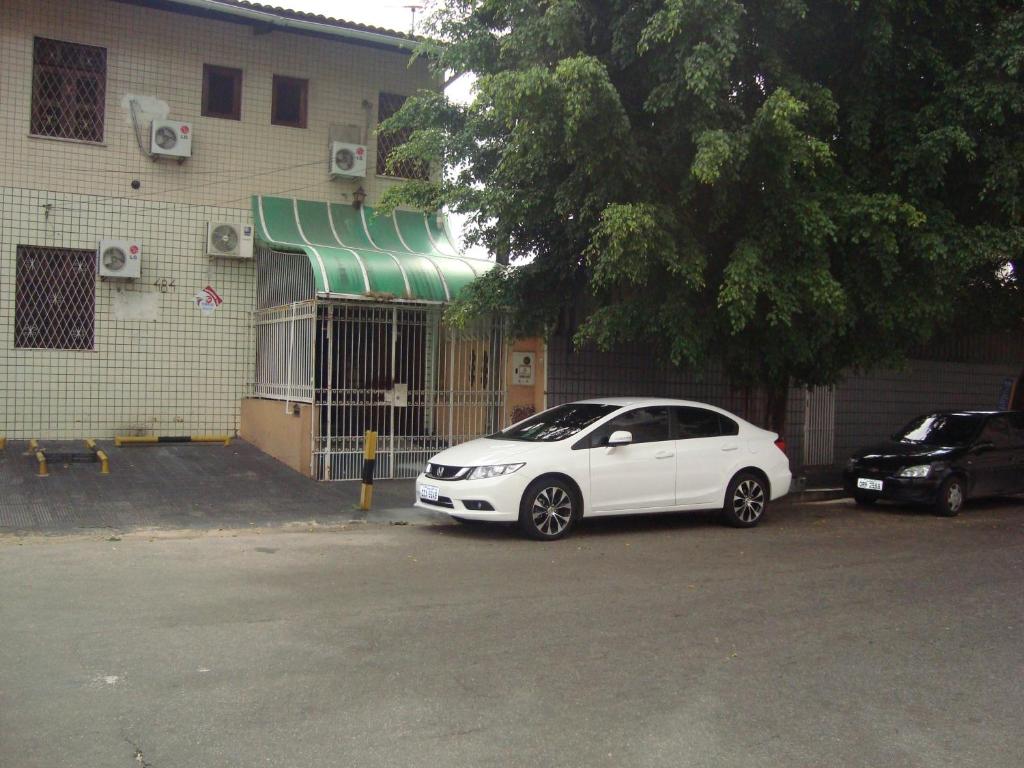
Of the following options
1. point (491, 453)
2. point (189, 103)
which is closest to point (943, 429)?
point (491, 453)

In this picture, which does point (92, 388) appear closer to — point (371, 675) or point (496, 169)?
point (496, 169)

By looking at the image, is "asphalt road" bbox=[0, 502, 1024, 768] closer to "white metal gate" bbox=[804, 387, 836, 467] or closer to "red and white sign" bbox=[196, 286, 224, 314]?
"red and white sign" bbox=[196, 286, 224, 314]

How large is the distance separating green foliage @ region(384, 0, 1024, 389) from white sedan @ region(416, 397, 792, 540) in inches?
42.0

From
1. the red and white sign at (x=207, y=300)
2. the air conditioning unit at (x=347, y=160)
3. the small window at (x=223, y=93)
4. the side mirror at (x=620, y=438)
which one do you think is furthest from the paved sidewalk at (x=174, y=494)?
the small window at (x=223, y=93)

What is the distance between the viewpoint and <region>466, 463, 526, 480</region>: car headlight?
957cm

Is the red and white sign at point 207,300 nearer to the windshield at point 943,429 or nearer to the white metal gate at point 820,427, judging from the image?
the windshield at point 943,429

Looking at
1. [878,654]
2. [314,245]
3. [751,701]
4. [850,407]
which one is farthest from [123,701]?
[850,407]

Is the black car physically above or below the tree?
below

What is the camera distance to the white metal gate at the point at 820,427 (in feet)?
58.4

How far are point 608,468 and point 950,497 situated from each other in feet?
16.8

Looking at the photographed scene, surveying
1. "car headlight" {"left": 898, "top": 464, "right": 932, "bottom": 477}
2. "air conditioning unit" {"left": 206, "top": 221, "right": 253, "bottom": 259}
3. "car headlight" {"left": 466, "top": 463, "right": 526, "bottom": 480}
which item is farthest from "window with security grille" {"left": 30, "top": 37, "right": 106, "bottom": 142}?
"car headlight" {"left": 898, "top": 464, "right": 932, "bottom": 477}

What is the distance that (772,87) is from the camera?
10.9 meters

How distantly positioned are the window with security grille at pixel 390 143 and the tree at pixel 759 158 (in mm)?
4379

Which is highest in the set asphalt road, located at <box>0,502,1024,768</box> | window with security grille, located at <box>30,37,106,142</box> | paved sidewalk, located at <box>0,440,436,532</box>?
window with security grille, located at <box>30,37,106,142</box>
